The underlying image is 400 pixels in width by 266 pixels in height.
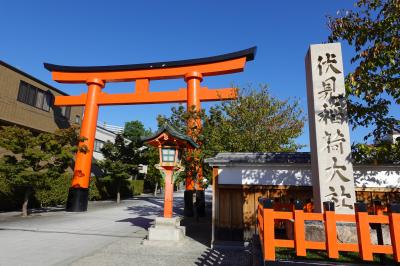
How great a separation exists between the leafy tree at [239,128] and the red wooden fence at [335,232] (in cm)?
801

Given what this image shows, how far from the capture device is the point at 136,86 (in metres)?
18.1

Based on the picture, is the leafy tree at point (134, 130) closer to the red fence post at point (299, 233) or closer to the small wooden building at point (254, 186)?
the small wooden building at point (254, 186)

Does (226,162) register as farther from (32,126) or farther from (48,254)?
(32,126)

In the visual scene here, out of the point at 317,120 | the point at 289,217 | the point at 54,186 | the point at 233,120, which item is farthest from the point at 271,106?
the point at 54,186

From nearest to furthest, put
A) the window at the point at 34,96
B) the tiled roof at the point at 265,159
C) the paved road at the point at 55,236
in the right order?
1. the paved road at the point at 55,236
2. the tiled roof at the point at 265,159
3. the window at the point at 34,96

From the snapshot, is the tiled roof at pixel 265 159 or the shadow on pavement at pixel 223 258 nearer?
the shadow on pavement at pixel 223 258

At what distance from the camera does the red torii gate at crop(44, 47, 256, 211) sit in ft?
53.1

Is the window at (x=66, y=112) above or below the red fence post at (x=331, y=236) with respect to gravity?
above

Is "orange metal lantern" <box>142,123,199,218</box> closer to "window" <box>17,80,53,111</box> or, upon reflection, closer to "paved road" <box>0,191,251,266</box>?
"paved road" <box>0,191,251,266</box>

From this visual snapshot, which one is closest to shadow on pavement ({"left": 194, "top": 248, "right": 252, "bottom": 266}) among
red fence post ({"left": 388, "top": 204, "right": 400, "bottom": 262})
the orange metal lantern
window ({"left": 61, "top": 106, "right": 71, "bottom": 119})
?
the orange metal lantern

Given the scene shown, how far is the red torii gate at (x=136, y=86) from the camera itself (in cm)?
1617

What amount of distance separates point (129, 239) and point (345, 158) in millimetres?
7313

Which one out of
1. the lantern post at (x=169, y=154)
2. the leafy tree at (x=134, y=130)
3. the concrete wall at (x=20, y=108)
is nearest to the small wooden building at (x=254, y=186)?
the lantern post at (x=169, y=154)

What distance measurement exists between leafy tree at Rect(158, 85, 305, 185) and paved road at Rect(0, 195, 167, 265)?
4.15m
